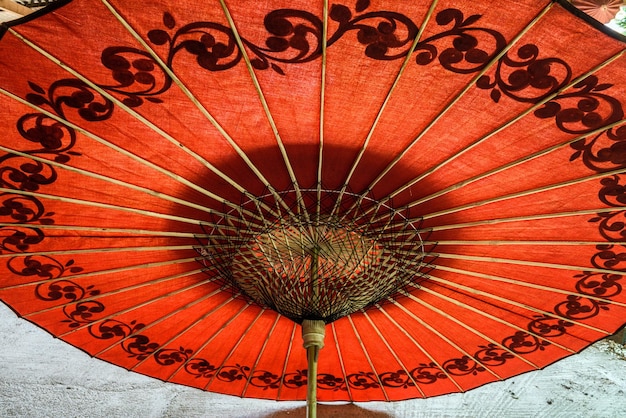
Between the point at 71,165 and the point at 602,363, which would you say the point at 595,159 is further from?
the point at 602,363

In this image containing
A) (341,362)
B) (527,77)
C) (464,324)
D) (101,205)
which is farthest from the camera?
(341,362)

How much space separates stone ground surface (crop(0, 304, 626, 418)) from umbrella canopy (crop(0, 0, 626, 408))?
0.84 meters

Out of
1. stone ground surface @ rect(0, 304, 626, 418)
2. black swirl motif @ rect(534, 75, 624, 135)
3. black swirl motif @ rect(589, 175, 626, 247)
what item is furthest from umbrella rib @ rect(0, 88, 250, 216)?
stone ground surface @ rect(0, 304, 626, 418)

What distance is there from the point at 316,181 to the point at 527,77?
0.53 meters

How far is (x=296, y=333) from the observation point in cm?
181

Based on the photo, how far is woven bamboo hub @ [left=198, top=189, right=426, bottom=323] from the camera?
1.29 meters

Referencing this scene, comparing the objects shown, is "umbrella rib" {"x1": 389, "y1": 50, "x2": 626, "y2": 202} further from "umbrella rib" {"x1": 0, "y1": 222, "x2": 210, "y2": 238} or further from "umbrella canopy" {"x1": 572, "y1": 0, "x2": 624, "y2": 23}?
"umbrella canopy" {"x1": 572, "y1": 0, "x2": 624, "y2": 23}

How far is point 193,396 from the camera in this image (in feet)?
8.61

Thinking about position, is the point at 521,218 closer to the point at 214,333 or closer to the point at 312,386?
the point at 312,386

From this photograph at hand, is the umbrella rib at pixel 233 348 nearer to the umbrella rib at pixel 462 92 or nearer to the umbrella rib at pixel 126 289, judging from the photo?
the umbrella rib at pixel 126 289

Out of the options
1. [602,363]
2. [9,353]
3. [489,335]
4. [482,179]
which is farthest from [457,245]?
[9,353]

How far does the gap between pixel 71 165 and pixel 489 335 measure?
135 centimetres

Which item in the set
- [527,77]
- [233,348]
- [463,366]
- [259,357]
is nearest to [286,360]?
[259,357]

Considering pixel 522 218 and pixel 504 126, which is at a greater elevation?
pixel 504 126
